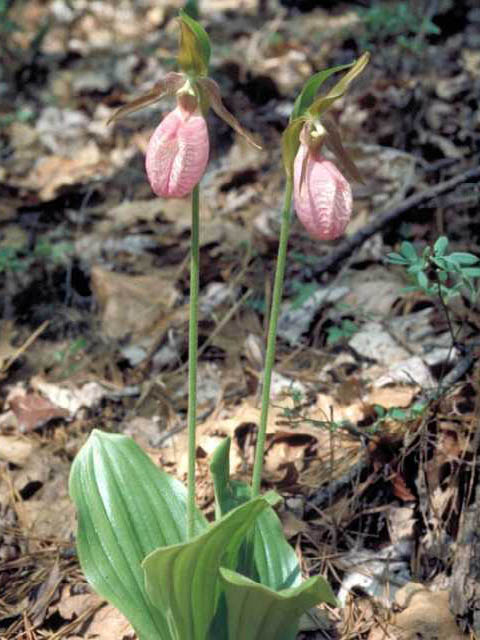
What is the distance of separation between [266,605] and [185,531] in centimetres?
39

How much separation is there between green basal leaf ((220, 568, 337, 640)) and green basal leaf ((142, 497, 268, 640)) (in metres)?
0.05

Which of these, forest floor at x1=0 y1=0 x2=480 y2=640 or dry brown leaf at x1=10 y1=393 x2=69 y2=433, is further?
dry brown leaf at x1=10 y1=393 x2=69 y2=433

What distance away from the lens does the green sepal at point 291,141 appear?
1.46 metres

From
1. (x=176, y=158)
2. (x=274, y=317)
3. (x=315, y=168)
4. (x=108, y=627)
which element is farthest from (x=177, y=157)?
(x=108, y=627)

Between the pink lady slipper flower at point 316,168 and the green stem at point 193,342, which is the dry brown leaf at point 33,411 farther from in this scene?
the pink lady slipper flower at point 316,168

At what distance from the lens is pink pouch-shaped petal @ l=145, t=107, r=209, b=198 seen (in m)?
1.46

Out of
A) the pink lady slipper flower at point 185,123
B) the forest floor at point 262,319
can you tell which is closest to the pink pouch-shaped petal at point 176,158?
the pink lady slipper flower at point 185,123

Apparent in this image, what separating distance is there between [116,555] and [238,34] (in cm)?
483

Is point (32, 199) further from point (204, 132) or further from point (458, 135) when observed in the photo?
point (204, 132)

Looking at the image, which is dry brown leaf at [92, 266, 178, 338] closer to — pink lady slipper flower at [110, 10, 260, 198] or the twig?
the twig

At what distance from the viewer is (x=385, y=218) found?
2.86m

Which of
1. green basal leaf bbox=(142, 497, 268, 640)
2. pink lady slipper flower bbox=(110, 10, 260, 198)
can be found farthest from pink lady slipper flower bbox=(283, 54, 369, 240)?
green basal leaf bbox=(142, 497, 268, 640)

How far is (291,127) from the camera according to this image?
1460 millimetres

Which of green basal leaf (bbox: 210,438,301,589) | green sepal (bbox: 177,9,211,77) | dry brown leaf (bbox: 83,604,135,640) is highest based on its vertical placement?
green sepal (bbox: 177,9,211,77)
